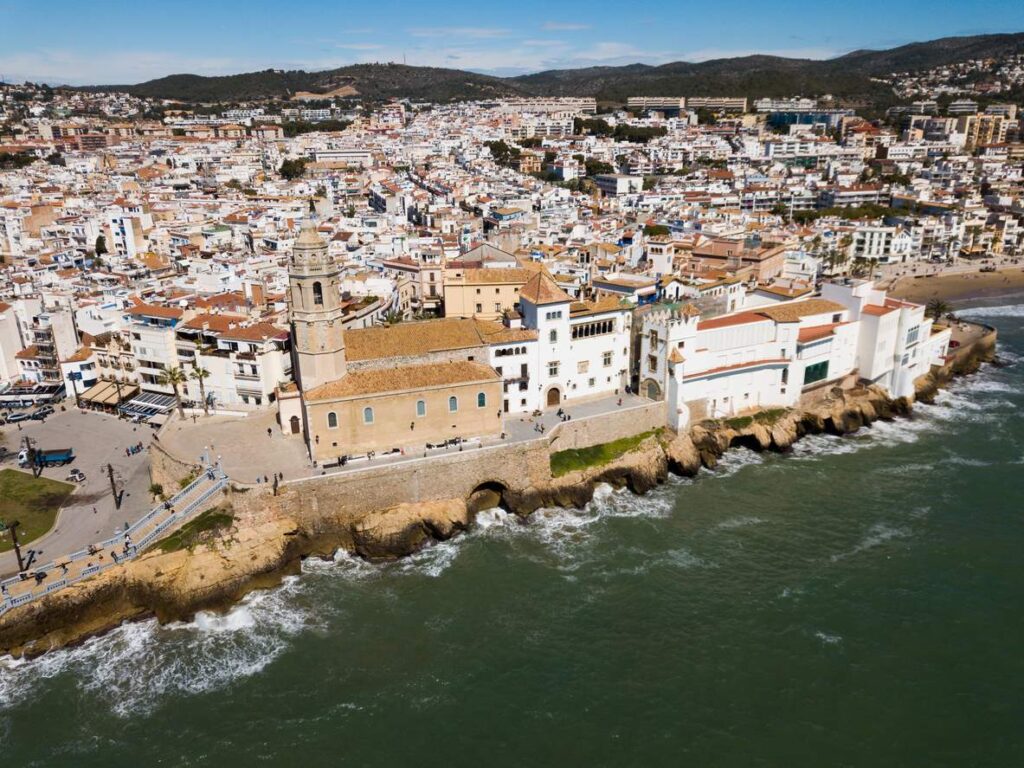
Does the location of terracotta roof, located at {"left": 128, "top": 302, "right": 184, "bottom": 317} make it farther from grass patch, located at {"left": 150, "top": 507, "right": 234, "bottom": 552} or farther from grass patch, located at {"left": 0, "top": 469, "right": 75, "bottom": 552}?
grass patch, located at {"left": 150, "top": 507, "right": 234, "bottom": 552}

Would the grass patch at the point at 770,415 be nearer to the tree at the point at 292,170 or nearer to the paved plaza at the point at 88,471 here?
the paved plaza at the point at 88,471

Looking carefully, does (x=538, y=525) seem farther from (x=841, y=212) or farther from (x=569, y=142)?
(x=569, y=142)

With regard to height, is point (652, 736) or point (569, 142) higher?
point (569, 142)

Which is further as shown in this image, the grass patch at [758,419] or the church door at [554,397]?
the grass patch at [758,419]

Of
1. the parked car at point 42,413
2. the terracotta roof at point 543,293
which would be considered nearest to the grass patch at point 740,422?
the terracotta roof at point 543,293

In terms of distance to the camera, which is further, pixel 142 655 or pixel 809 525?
pixel 809 525

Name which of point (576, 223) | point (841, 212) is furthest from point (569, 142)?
point (576, 223)
